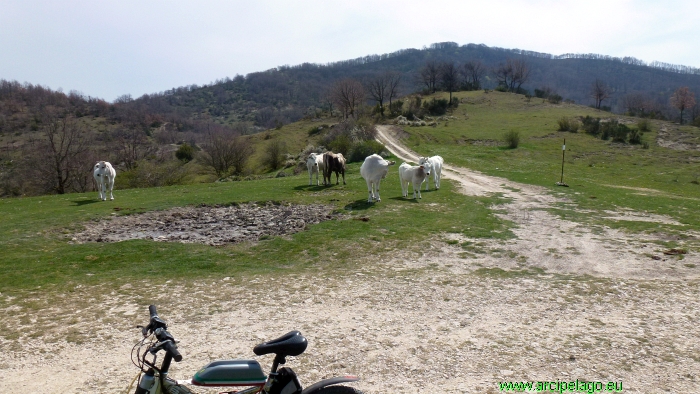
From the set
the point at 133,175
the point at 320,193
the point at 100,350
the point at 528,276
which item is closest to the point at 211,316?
the point at 100,350

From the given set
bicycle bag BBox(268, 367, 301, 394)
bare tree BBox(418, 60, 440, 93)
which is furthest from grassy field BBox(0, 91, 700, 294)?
bare tree BBox(418, 60, 440, 93)

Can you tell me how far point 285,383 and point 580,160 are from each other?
43396 millimetres

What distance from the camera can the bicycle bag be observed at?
3.41 meters

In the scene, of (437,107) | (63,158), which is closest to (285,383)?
(63,158)

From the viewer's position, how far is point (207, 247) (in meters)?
12.6

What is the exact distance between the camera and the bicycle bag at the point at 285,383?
341cm

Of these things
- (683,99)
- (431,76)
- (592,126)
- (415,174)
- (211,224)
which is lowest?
(211,224)

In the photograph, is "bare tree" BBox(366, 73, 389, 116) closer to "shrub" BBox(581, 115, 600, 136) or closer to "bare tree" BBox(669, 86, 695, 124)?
"shrub" BBox(581, 115, 600, 136)

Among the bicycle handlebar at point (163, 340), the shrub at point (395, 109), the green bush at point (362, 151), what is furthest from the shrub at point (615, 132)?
the bicycle handlebar at point (163, 340)

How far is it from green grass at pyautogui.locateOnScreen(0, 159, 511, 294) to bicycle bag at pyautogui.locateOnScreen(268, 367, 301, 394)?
7.06 metres

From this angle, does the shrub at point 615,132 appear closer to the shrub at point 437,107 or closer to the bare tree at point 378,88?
the shrub at point 437,107

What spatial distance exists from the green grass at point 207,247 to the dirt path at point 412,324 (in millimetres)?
1002

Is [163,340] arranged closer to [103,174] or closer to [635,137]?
[103,174]

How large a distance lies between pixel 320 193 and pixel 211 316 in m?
14.3
